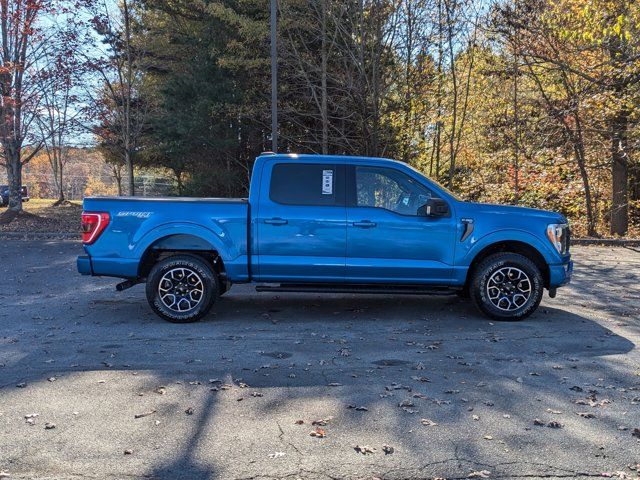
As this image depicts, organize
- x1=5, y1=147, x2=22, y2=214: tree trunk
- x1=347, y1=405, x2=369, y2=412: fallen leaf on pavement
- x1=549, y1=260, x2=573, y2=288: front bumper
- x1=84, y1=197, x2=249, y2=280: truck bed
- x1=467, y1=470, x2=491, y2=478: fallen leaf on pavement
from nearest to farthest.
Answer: x1=467, y1=470, x2=491, y2=478: fallen leaf on pavement, x1=347, y1=405, x2=369, y2=412: fallen leaf on pavement, x1=84, y1=197, x2=249, y2=280: truck bed, x1=549, y1=260, x2=573, y2=288: front bumper, x1=5, y1=147, x2=22, y2=214: tree trunk

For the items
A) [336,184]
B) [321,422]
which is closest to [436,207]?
[336,184]

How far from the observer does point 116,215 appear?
686 cm

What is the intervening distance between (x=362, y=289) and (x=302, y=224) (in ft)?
3.51

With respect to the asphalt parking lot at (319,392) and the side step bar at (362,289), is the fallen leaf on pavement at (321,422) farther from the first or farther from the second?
the side step bar at (362,289)

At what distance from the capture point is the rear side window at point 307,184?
7.02m

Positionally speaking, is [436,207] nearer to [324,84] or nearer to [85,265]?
[85,265]

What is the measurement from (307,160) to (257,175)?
640 mm

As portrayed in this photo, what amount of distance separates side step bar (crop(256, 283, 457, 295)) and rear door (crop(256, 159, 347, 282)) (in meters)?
0.09

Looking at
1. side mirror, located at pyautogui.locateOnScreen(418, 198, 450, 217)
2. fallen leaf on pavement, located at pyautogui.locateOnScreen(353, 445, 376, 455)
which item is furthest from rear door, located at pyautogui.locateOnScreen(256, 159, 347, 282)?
fallen leaf on pavement, located at pyautogui.locateOnScreen(353, 445, 376, 455)

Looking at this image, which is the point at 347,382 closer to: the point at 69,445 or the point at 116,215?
the point at 69,445

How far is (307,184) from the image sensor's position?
707 cm

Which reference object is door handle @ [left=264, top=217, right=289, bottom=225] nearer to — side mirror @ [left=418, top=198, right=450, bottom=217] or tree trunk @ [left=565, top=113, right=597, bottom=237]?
side mirror @ [left=418, top=198, right=450, bottom=217]

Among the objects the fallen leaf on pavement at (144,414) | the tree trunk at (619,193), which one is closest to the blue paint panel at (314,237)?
the fallen leaf on pavement at (144,414)

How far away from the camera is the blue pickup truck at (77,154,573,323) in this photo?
6.89 metres
